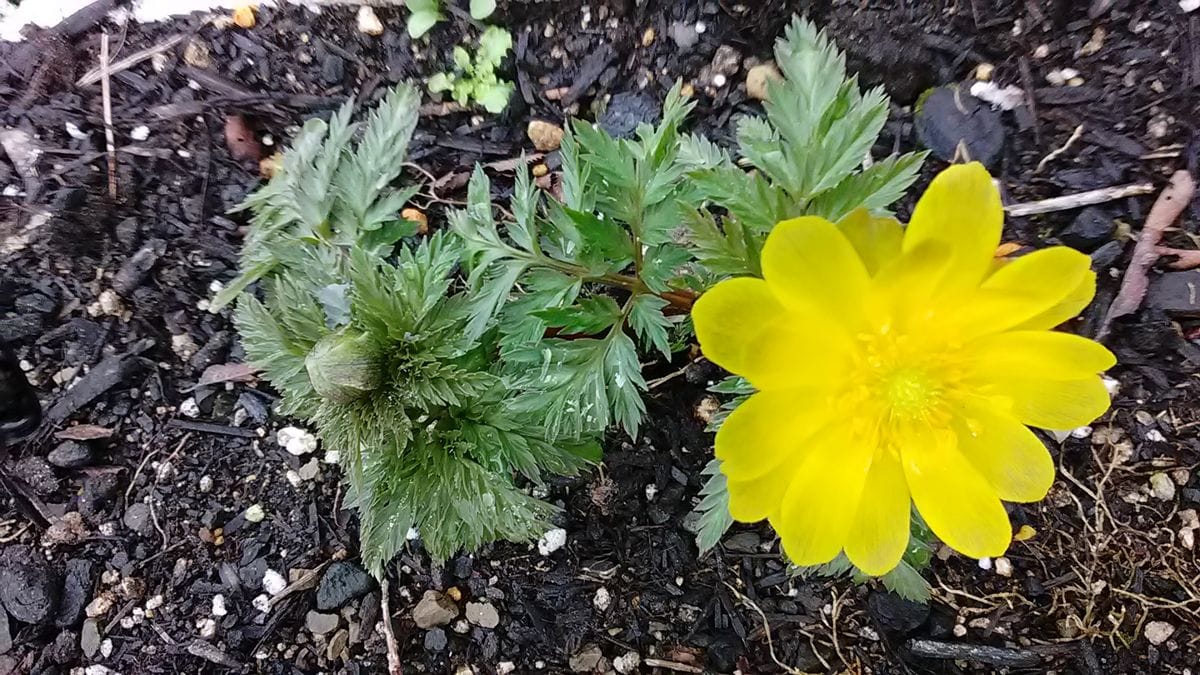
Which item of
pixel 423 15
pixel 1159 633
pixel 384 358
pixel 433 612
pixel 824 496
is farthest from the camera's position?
pixel 423 15

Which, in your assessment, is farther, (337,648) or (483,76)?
(483,76)

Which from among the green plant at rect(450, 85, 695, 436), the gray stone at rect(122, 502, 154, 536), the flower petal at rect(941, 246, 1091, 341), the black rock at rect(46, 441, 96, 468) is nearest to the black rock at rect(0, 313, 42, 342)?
the black rock at rect(46, 441, 96, 468)

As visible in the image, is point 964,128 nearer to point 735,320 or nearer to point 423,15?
point 735,320

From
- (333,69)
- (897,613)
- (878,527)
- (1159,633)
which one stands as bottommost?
(1159,633)

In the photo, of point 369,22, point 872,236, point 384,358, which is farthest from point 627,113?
point 872,236

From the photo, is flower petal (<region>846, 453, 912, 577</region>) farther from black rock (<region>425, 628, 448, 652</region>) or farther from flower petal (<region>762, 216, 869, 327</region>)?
black rock (<region>425, 628, 448, 652</region>)

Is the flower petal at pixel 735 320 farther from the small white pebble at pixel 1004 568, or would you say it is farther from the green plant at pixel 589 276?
the small white pebble at pixel 1004 568
